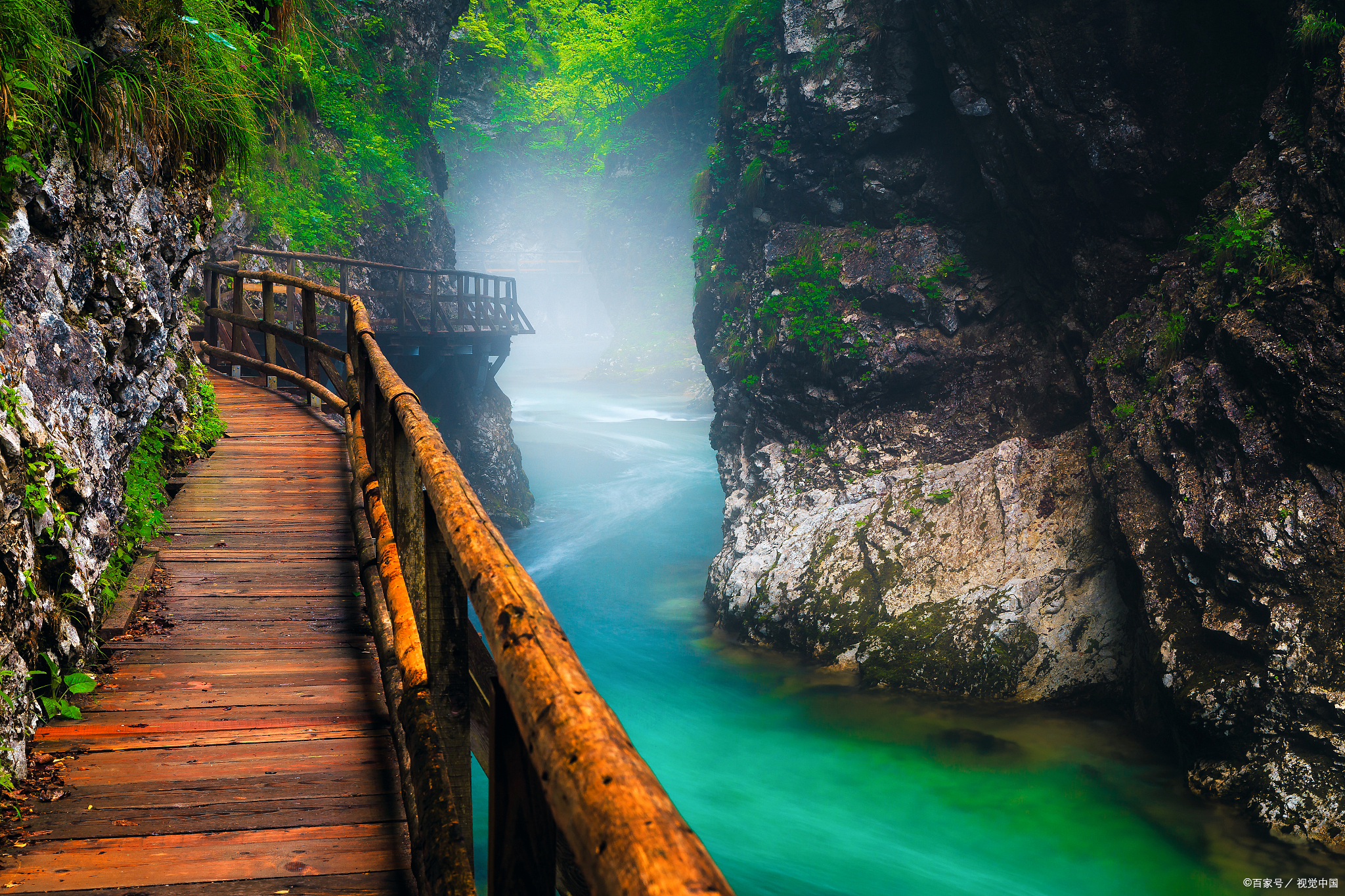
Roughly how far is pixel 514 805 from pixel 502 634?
9.0 inches

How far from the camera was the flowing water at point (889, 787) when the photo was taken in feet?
21.4

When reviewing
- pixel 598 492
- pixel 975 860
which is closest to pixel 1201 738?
pixel 975 860

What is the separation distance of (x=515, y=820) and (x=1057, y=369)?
10.6 meters

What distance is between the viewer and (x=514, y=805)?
102cm

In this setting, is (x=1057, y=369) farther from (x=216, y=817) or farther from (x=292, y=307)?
(x=292, y=307)

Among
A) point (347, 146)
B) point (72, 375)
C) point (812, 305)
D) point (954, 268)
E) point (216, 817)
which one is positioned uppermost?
point (347, 146)

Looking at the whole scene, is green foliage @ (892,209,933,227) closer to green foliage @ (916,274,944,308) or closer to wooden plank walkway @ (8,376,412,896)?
green foliage @ (916,274,944,308)

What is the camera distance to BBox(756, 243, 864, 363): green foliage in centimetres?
1179

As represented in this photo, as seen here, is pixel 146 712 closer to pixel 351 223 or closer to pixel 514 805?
pixel 514 805

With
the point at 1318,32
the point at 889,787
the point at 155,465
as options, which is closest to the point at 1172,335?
the point at 1318,32

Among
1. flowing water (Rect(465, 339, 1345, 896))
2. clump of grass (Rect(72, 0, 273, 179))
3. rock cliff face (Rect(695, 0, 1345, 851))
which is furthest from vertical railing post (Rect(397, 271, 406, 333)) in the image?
clump of grass (Rect(72, 0, 273, 179))

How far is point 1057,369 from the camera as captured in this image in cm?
1018

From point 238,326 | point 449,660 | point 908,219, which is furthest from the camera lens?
point 908,219

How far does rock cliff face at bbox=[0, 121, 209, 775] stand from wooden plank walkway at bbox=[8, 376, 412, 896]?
Result: 0.82 ft
